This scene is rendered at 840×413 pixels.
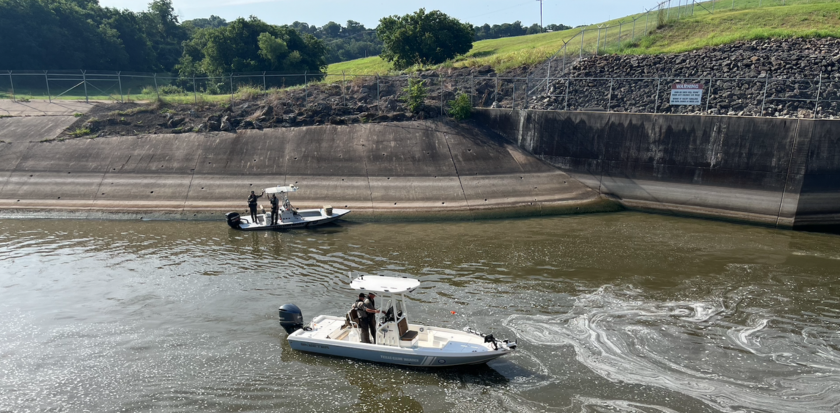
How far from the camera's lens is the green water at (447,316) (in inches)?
525

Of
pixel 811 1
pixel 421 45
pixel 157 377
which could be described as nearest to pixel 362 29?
pixel 421 45

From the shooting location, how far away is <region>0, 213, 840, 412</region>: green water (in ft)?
43.8

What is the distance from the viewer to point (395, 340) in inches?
580

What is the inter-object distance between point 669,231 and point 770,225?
19.6 feet

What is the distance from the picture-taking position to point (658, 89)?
109 feet

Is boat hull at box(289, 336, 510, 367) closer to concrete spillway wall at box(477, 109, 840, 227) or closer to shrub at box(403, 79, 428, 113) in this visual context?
concrete spillway wall at box(477, 109, 840, 227)

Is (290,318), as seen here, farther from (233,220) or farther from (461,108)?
(461,108)

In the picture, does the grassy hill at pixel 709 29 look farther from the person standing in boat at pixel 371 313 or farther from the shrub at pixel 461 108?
the person standing in boat at pixel 371 313

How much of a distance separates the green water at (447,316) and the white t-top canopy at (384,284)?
7.31 ft

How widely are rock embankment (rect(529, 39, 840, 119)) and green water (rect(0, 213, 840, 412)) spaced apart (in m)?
8.97

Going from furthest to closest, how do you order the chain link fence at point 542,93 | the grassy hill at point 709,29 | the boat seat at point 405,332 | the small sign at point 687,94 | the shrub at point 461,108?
the shrub at point 461,108
the grassy hill at point 709,29
the small sign at point 687,94
the chain link fence at point 542,93
the boat seat at point 405,332

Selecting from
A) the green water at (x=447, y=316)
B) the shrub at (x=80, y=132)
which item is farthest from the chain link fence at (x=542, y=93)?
the green water at (x=447, y=316)

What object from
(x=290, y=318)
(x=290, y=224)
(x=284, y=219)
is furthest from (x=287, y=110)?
(x=290, y=318)

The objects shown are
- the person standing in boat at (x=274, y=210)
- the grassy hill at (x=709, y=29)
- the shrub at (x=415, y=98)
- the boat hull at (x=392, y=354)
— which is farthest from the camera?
the shrub at (x=415, y=98)
